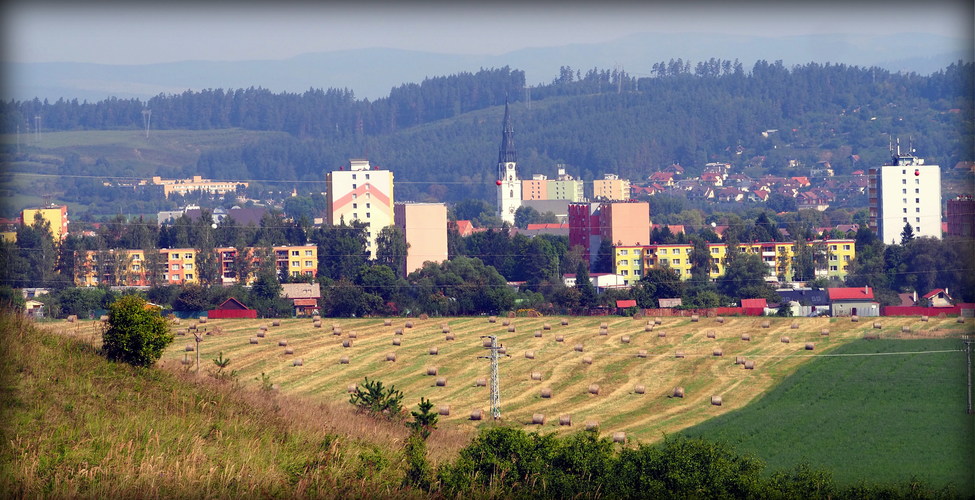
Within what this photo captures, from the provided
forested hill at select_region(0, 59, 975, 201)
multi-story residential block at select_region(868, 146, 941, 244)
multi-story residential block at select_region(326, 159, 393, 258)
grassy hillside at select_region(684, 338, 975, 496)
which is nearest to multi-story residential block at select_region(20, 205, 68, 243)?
multi-story residential block at select_region(326, 159, 393, 258)

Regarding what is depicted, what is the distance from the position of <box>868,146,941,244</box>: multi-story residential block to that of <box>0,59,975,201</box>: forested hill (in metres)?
78.4

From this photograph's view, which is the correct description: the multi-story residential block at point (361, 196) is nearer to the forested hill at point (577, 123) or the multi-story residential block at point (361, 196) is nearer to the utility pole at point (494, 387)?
the utility pole at point (494, 387)

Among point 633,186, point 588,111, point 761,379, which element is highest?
point 588,111

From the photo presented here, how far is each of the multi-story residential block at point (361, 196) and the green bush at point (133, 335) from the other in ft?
202

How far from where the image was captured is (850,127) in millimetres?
167125

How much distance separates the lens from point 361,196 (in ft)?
253

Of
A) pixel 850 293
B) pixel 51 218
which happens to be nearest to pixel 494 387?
pixel 850 293

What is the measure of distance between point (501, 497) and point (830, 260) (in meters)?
53.2

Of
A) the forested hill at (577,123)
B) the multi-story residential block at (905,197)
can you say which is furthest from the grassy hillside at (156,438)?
the forested hill at (577,123)

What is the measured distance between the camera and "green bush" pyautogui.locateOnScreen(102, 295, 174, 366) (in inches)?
558

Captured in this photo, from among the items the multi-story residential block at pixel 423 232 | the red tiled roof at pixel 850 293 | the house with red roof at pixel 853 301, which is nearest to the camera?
the house with red roof at pixel 853 301

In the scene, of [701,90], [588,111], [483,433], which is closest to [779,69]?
[701,90]

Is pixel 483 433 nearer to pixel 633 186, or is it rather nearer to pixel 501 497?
pixel 501 497

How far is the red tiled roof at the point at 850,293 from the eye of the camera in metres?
47.1
